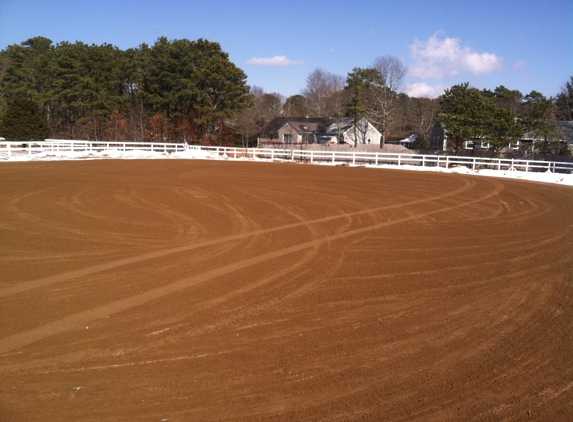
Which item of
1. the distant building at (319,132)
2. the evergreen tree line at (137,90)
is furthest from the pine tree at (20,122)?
the distant building at (319,132)

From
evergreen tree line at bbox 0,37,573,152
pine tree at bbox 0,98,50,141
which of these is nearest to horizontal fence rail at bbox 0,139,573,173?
pine tree at bbox 0,98,50,141

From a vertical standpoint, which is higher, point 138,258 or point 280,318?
point 138,258

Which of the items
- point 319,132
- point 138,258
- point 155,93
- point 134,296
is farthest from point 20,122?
point 134,296

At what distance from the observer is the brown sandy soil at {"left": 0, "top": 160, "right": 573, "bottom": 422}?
3.98 meters

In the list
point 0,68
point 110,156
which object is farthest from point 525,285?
point 0,68

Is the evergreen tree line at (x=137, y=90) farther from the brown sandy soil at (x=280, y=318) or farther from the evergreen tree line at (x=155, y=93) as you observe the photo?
the brown sandy soil at (x=280, y=318)

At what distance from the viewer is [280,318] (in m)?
5.68

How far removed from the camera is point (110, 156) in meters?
38.3

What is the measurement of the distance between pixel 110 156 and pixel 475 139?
34.2 meters

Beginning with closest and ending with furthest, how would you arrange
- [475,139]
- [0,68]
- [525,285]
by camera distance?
[525,285] < [475,139] < [0,68]

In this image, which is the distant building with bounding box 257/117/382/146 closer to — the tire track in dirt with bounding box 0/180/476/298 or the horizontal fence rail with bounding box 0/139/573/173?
the horizontal fence rail with bounding box 0/139/573/173

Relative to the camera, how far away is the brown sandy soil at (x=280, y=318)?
3977 mm

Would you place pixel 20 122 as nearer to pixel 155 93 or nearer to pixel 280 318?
pixel 155 93

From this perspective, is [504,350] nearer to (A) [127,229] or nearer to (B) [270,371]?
(B) [270,371]
